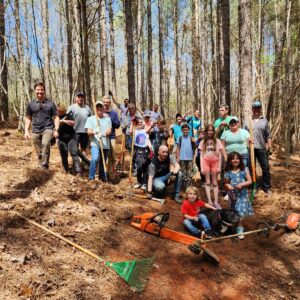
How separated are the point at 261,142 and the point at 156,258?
423 cm

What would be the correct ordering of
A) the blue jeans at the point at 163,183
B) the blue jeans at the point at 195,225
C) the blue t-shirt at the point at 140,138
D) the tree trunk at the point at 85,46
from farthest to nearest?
1. the tree trunk at the point at 85,46
2. the blue t-shirt at the point at 140,138
3. the blue jeans at the point at 163,183
4. the blue jeans at the point at 195,225

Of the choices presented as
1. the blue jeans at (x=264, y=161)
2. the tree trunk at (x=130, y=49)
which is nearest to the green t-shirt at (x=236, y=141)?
the blue jeans at (x=264, y=161)

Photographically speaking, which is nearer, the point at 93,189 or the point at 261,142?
the point at 93,189

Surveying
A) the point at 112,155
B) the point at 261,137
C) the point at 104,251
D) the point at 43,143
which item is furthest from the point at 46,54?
the point at 104,251

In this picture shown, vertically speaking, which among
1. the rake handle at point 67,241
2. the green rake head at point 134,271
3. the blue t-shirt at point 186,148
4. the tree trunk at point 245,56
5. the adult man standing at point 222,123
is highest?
the tree trunk at point 245,56

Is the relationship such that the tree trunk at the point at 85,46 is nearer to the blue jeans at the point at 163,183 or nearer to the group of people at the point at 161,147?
the group of people at the point at 161,147

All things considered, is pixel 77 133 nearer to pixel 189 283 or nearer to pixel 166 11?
pixel 189 283

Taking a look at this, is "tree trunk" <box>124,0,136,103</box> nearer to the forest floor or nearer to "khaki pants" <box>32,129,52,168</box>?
"khaki pants" <box>32,129,52,168</box>

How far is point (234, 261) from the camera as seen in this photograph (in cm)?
512

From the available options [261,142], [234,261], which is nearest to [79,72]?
[261,142]

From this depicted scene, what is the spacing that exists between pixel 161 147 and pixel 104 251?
3182mm

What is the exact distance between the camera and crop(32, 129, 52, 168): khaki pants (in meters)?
6.98

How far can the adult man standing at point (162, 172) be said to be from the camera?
7277mm

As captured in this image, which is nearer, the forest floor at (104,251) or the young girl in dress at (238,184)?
the forest floor at (104,251)
